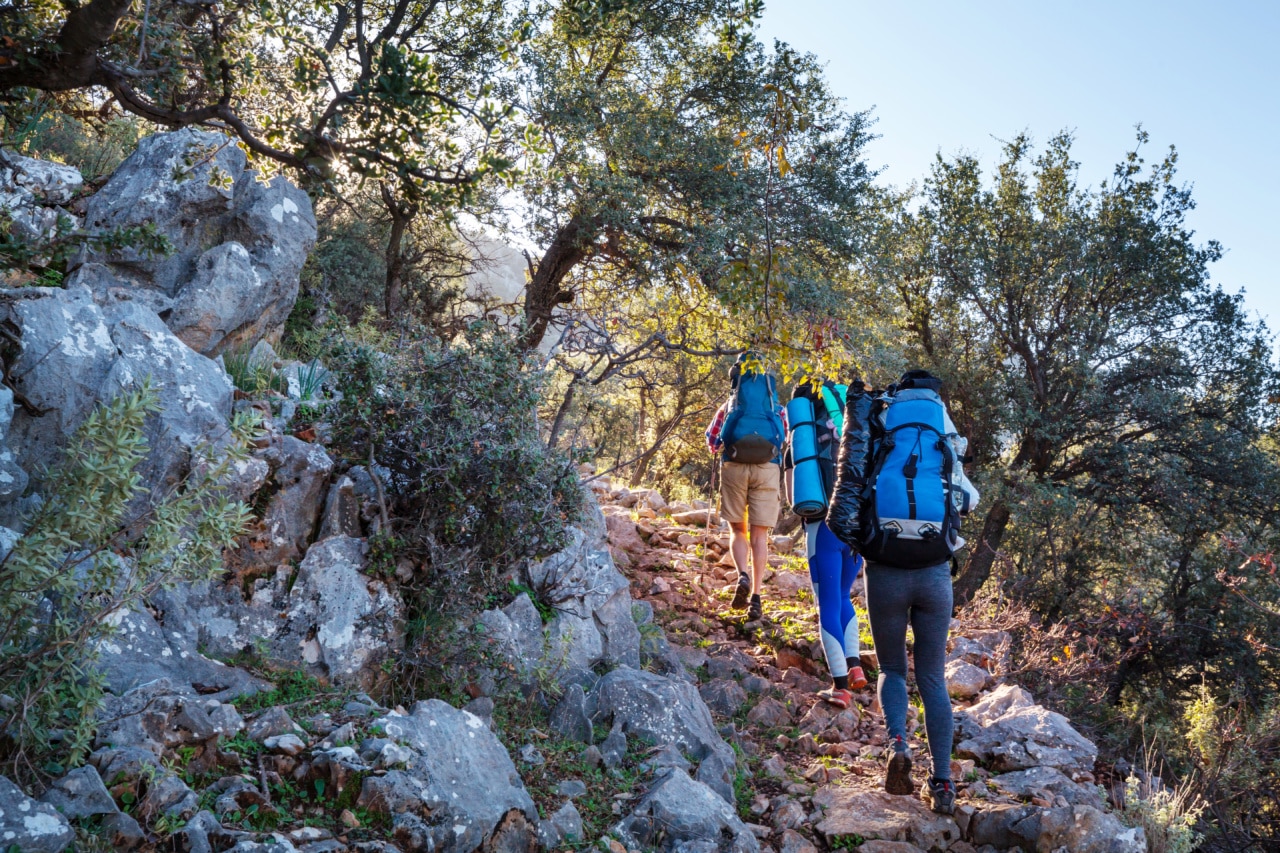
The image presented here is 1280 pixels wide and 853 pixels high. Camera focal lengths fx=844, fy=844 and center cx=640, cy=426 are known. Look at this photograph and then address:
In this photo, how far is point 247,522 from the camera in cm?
445

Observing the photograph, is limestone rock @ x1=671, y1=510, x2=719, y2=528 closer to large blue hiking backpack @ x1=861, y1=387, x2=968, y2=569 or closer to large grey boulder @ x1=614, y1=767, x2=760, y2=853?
large blue hiking backpack @ x1=861, y1=387, x2=968, y2=569

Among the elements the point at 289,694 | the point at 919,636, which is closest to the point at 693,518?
the point at 919,636

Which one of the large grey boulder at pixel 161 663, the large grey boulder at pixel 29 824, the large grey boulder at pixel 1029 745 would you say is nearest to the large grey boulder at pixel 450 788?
the large grey boulder at pixel 161 663

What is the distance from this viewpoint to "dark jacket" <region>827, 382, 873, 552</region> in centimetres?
479

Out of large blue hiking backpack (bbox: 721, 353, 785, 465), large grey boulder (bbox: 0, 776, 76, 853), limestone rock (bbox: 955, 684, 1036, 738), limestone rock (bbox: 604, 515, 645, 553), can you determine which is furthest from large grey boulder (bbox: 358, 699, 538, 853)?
limestone rock (bbox: 604, 515, 645, 553)

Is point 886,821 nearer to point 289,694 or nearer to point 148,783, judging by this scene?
→ point 289,694

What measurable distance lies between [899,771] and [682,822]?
152 centimetres

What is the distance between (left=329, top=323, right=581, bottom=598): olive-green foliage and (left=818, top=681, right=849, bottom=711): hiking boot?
2476mm

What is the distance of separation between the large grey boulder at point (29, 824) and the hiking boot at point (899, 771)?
3.89 m

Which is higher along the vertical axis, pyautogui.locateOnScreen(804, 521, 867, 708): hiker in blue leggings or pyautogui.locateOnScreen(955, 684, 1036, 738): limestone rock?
pyautogui.locateOnScreen(804, 521, 867, 708): hiker in blue leggings

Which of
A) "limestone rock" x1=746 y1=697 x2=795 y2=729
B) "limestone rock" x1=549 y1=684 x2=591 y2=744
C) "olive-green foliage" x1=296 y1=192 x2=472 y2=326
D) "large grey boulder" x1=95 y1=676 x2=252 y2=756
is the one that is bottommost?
"limestone rock" x1=746 y1=697 x2=795 y2=729

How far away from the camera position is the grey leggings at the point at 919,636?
461cm

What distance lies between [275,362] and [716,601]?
15.2 feet

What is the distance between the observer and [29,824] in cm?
251
